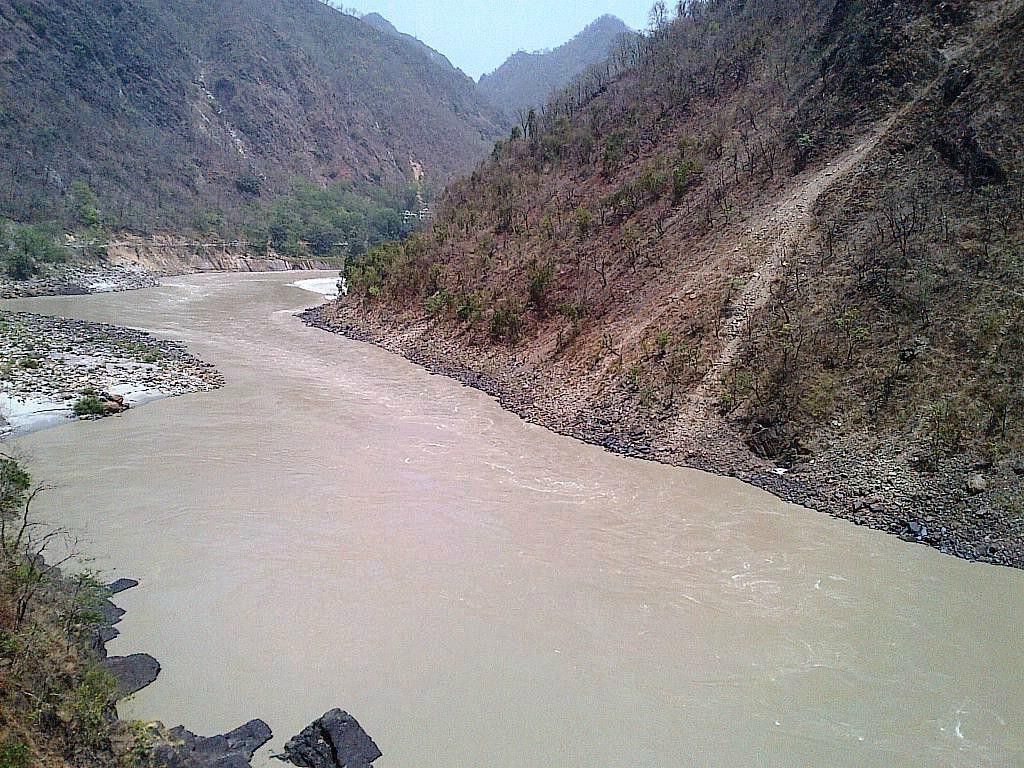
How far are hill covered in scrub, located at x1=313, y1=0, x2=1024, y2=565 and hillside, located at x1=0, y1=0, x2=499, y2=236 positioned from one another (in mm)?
37777

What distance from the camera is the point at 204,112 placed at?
7281 cm

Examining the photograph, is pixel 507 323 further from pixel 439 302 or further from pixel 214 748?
pixel 214 748

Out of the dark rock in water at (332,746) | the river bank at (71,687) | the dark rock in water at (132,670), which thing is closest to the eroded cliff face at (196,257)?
the river bank at (71,687)

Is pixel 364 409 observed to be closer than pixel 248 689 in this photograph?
No

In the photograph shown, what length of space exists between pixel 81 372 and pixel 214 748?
14205 millimetres

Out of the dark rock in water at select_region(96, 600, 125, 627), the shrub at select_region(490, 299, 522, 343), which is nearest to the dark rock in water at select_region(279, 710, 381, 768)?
the dark rock in water at select_region(96, 600, 125, 627)

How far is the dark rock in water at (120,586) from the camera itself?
736 centimetres

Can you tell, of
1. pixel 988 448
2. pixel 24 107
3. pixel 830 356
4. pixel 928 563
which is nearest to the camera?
pixel 928 563

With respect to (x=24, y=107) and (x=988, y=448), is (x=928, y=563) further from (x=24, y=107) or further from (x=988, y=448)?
(x=24, y=107)

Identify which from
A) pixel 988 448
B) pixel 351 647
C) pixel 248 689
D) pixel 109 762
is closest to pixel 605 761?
pixel 351 647

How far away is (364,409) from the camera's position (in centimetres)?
1559

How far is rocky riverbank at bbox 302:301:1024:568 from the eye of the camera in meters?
8.68

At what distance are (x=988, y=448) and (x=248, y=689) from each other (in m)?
9.73

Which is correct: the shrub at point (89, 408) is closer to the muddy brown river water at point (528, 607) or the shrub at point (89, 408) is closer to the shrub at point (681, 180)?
the muddy brown river water at point (528, 607)
